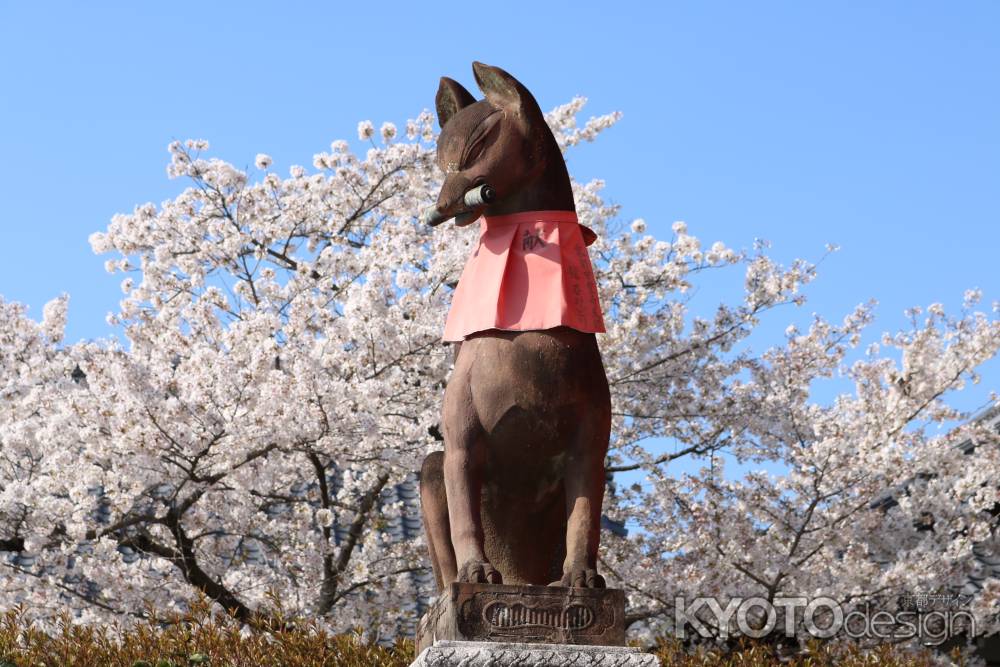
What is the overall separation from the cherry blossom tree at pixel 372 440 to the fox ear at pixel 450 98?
12.7 feet

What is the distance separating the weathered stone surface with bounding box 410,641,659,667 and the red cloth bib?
1160 mm

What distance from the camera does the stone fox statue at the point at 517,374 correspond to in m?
4.46

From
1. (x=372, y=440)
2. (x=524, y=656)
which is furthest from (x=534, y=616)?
(x=372, y=440)

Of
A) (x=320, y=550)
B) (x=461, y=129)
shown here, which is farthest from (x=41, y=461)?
(x=461, y=129)

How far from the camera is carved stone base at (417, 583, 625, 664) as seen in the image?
13.5 feet

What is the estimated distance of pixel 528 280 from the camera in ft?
15.3

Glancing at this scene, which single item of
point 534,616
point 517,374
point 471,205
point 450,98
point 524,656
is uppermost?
point 450,98

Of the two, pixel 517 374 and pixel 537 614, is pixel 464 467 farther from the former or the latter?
pixel 537 614

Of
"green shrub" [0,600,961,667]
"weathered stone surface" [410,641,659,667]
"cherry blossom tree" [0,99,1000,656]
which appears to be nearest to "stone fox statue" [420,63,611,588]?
"weathered stone surface" [410,641,659,667]

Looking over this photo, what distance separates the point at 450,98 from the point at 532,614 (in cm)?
216

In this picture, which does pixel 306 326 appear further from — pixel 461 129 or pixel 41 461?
pixel 461 129

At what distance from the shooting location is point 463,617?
411 cm

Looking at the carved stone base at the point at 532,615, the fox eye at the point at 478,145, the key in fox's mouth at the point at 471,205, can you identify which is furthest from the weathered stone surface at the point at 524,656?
the fox eye at the point at 478,145

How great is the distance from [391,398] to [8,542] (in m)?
3.08
